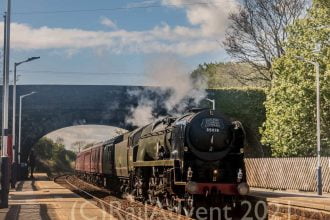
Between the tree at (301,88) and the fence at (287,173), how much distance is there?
4.67 feet

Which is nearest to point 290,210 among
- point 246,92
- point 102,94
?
point 246,92

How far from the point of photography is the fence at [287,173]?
31361mm

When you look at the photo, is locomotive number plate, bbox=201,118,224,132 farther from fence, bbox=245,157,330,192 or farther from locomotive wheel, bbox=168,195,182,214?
fence, bbox=245,157,330,192

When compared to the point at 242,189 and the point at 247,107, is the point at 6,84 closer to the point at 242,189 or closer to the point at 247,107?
the point at 242,189

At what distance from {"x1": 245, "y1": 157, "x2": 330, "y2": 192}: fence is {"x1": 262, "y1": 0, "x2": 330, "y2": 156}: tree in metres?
1.42

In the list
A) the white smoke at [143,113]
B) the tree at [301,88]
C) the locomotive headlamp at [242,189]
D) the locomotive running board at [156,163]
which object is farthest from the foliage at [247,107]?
the locomotive headlamp at [242,189]

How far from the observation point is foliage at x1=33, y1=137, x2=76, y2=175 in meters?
102

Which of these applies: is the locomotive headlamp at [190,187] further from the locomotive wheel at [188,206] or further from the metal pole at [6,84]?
the metal pole at [6,84]

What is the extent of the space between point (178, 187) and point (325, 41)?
65.6 feet

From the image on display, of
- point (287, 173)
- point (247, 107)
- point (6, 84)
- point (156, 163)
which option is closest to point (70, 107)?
point (247, 107)

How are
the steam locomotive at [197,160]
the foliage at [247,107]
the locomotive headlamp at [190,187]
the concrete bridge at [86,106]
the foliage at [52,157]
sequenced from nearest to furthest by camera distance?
the locomotive headlamp at [190,187]
the steam locomotive at [197,160]
the foliage at [247,107]
the concrete bridge at [86,106]
the foliage at [52,157]

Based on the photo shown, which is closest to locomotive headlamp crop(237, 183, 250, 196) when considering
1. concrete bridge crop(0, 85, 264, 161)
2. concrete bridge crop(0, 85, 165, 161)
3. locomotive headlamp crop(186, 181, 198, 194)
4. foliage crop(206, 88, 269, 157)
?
locomotive headlamp crop(186, 181, 198, 194)

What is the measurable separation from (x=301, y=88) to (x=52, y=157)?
3140 inches

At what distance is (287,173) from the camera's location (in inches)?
1358
